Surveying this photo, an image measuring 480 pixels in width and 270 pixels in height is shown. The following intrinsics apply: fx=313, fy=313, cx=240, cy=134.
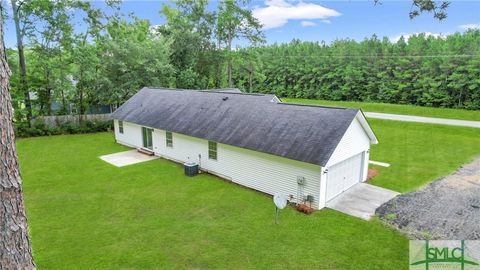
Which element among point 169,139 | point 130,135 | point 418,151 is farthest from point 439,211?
point 130,135

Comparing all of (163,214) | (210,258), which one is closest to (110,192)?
(163,214)

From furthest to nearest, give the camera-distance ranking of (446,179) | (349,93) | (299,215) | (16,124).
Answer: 1. (349,93)
2. (16,124)
3. (446,179)
4. (299,215)

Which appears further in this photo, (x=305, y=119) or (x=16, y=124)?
(x=16, y=124)

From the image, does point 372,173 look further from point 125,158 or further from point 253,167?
point 125,158

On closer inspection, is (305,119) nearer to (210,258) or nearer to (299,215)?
(299,215)

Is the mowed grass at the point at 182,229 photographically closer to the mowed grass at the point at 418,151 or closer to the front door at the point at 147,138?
the front door at the point at 147,138

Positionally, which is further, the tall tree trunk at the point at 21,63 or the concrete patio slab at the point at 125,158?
the tall tree trunk at the point at 21,63

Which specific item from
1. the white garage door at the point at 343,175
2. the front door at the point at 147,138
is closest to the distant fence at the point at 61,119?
the front door at the point at 147,138

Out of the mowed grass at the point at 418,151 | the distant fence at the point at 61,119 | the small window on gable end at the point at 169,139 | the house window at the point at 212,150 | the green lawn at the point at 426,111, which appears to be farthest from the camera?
the green lawn at the point at 426,111
